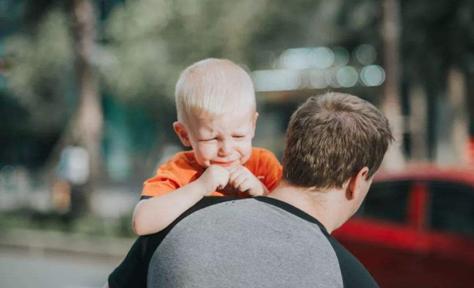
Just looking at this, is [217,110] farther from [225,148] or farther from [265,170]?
[265,170]

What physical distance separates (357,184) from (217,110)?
1.16ft

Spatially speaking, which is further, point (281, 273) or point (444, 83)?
point (444, 83)

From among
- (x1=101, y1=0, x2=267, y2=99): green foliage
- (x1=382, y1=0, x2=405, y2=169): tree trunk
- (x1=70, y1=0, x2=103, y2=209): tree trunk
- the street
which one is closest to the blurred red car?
the street

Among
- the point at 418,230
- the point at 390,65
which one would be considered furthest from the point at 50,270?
the point at 418,230

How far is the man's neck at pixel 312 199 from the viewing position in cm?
197

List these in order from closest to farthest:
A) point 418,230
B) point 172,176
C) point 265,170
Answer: point 172,176
point 265,170
point 418,230

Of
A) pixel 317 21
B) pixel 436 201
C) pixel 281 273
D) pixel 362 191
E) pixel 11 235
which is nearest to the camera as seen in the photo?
pixel 281 273

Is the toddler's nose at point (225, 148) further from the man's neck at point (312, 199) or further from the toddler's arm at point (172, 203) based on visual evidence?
the man's neck at point (312, 199)

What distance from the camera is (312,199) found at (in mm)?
1979

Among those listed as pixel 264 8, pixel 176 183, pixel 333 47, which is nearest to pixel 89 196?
pixel 264 8

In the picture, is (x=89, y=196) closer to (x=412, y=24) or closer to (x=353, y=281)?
(x=412, y=24)

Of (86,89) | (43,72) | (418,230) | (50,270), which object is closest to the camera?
(418,230)

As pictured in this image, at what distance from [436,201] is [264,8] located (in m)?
13.6

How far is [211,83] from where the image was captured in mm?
2074
